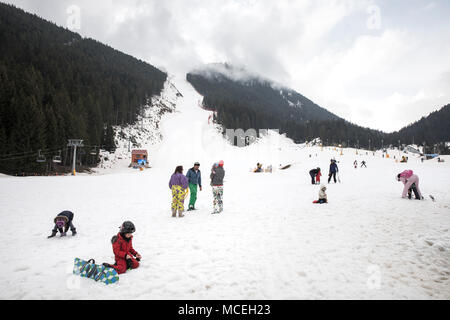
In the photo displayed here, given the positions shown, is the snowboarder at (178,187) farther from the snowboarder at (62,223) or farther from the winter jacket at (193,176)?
the snowboarder at (62,223)

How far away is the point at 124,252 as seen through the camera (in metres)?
4.30

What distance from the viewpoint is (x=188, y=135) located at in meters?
65.6

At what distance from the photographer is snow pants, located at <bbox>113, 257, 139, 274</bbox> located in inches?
163

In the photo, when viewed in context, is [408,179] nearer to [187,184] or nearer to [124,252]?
[187,184]

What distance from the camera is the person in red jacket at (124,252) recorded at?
4191 mm

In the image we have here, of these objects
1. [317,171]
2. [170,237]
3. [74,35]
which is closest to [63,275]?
[170,237]

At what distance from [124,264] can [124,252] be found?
0.73 feet

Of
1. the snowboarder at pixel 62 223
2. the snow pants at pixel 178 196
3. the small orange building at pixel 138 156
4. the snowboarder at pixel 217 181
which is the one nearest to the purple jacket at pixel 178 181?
the snow pants at pixel 178 196

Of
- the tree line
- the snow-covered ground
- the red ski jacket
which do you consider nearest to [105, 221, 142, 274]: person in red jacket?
the red ski jacket
